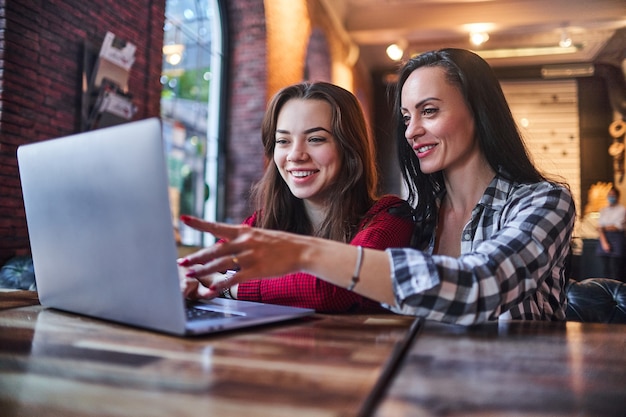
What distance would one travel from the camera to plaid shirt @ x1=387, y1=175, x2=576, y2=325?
0.85 meters

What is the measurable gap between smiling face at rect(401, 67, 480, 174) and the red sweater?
0.54 feet

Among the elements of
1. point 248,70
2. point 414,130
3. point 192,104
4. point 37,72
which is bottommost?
point 414,130

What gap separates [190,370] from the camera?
561 mm

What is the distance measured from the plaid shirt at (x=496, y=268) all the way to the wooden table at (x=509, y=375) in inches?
1.7

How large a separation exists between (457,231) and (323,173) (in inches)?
16.0

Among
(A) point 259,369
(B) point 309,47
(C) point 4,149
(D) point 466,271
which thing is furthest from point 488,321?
(B) point 309,47

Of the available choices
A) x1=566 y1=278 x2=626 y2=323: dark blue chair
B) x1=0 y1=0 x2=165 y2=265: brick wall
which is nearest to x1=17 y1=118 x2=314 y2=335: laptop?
x1=566 y1=278 x2=626 y2=323: dark blue chair

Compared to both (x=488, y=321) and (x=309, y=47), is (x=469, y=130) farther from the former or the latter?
(x=309, y=47)

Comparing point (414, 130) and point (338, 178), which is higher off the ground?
point (414, 130)

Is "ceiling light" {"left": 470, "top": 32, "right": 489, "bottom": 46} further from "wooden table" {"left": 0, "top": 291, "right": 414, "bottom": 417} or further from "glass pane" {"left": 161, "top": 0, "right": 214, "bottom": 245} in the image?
"wooden table" {"left": 0, "top": 291, "right": 414, "bottom": 417}

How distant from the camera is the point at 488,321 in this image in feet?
3.16

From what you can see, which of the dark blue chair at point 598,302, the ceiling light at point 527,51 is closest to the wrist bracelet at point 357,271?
the dark blue chair at point 598,302

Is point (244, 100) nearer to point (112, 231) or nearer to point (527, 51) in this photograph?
point (527, 51)

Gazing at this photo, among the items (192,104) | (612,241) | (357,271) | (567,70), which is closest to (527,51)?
(567,70)
